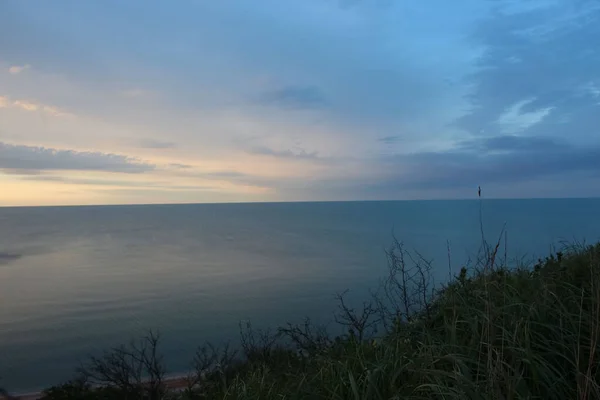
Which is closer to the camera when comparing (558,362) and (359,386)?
(558,362)

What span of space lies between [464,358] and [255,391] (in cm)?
246

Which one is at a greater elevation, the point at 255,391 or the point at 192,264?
the point at 255,391

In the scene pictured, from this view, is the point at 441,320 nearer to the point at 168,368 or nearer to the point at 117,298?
the point at 168,368

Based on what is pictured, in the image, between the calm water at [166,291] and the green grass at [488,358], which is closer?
the green grass at [488,358]

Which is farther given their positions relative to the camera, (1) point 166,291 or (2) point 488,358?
(1) point 166,291

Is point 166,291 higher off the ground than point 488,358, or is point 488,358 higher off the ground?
point 488,358

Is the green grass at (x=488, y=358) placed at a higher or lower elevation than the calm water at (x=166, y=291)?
higher

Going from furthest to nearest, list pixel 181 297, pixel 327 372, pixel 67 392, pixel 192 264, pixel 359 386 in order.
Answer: pixel 192 264 → pixel 181 297 → pixel 67 392 → pixel 327 372 → pixel 359 386

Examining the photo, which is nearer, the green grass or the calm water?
the green grass

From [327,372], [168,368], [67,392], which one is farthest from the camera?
[168,368]

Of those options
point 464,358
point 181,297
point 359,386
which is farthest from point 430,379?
point 181,297

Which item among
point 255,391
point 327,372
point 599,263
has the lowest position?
point 255,391

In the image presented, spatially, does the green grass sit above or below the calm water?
above

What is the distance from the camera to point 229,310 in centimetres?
3916
